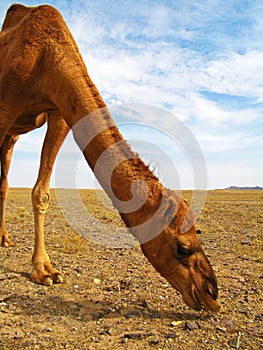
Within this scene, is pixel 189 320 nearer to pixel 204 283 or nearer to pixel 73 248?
pixel 204 283

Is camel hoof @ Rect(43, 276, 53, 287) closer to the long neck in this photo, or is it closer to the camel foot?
the camel foot

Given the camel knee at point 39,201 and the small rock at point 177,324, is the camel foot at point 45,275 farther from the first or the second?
the small rock at point 177,324

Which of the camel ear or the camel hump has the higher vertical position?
the camel hump

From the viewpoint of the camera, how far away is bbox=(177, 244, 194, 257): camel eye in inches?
146

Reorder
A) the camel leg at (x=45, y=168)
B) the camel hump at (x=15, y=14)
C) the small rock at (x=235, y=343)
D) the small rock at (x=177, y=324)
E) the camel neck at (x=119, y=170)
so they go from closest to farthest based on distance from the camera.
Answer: the small rock at (x=235, y=343) < the camel neck at (x=119, y=170) < the small rock at (x=177, y=324) < the camel leg at (x=45, y=168) < the camel hump at (x=15, y=14)

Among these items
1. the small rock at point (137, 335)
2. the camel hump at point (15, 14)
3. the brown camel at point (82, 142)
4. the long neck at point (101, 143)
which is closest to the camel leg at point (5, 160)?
the brown camel at point (82, 142)

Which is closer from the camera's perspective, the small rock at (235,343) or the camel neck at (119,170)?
the small rock at (235,343)

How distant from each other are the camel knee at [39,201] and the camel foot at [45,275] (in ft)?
3.35

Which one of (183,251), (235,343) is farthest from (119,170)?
(235,343)

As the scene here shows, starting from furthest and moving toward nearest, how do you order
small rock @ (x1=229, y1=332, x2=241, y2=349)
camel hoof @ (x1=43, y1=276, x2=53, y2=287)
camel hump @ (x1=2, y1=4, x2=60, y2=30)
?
camel hump @ (x1=2, y1=4, x2=60, y2=30) < camel hoof @ (x1=43, y1=276, x2=53, y2=287) < small rock @ (x1=229, y1=332, x2=241, y2=349)

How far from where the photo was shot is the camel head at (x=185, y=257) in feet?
12.2

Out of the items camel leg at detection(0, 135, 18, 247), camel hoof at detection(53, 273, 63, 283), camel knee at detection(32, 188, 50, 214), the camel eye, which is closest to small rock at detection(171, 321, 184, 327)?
the camel eye

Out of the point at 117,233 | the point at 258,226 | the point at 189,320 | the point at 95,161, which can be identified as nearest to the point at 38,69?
the point at 95,161

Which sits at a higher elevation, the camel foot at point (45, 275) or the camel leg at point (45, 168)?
the camel leg at point (45, 168)
